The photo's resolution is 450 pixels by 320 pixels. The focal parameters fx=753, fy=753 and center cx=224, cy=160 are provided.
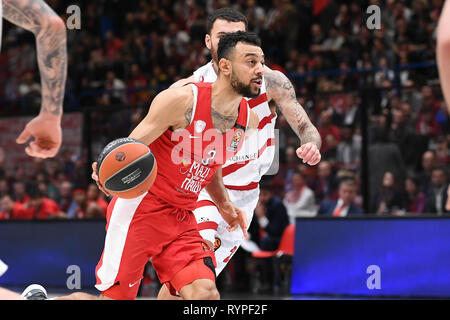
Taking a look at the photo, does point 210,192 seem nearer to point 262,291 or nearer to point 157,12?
point 262,291

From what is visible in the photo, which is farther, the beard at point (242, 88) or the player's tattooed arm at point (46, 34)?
the beard at point (242, 88)

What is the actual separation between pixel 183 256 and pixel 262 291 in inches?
192

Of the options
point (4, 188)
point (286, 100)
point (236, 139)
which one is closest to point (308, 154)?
point (236, 139)

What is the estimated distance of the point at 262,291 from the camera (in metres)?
9.01

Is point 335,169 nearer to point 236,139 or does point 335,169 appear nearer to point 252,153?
point 252,153

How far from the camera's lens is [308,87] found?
39.8 ft

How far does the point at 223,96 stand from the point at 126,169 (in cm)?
83

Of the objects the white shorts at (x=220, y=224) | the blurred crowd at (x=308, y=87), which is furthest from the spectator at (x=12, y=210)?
the white shorts at (x=220, y=224)

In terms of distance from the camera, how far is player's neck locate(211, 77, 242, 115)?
447 centimetres

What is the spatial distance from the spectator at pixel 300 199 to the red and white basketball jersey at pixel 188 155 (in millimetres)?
4978

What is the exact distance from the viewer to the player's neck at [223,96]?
4469 millimetres

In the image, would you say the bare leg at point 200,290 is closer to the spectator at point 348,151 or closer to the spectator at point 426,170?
the spectator at point 426,170

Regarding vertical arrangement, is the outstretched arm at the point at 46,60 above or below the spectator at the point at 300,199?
above
